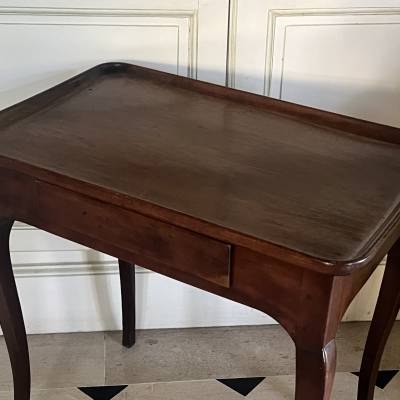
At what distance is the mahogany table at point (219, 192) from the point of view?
3.01 ft

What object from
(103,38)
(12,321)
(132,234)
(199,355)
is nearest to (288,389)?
(199,355)

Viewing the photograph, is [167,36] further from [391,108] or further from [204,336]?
[204,336]

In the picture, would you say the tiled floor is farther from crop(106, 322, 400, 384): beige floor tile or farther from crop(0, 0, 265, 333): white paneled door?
crop(0, 0, 265, 333): white paneled door

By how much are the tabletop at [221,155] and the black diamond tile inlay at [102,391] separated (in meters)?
0.64

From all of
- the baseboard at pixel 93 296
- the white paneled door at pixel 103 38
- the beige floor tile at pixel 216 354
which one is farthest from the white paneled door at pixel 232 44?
the beige floor tile at pixel 216 354

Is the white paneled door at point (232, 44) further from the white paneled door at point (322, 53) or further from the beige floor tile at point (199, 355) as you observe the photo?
the beige floor tile at point (199, 355)

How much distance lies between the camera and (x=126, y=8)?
4.48 feet

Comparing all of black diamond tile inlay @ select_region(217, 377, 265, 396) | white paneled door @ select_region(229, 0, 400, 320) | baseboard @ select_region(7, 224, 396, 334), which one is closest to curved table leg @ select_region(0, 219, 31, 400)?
baseboard @ select_region(7, 224, 396, 334)

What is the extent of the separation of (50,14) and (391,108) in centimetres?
70

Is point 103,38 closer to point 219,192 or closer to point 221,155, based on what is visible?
point 221,155

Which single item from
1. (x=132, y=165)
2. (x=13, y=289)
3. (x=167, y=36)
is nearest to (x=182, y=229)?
(x=132, y=165)

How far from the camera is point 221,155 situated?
1111 mm

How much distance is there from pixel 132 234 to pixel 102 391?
0.66 m

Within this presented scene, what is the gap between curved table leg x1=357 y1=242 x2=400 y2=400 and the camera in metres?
1.25
